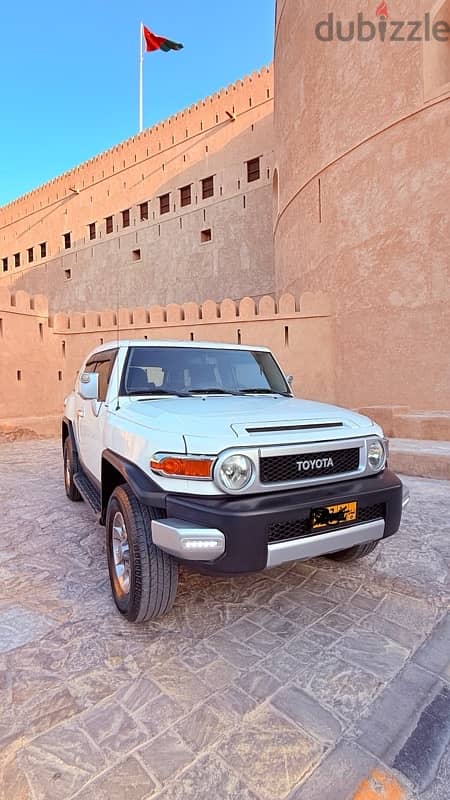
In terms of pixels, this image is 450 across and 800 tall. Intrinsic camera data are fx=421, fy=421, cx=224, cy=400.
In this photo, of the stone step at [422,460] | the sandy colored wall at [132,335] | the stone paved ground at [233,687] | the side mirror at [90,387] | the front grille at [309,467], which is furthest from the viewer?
the sandy colored wall at [132,335]

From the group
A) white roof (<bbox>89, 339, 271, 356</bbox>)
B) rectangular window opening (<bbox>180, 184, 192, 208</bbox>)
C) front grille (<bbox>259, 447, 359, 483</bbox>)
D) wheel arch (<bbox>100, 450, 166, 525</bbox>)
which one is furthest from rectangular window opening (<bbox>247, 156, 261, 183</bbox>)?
front grille (<bbox>259, 447, 359, 483</bbox>)

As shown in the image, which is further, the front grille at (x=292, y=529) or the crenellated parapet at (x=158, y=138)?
the crenellated parapet at (x=158, y=138)

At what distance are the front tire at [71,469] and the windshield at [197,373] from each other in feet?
6.75

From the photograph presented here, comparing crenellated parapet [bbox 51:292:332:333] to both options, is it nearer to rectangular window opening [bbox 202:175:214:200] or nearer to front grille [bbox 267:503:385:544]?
front grille [bbox 267:503:385:544]

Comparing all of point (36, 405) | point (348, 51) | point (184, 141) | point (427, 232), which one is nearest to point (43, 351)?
point (36, 405)

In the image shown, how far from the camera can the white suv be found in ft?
7.43

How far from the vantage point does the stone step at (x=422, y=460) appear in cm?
658

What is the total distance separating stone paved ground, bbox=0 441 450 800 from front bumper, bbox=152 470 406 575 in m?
0.59

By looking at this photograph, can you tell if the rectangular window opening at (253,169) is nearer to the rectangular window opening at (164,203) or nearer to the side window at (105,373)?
the rectangular window opening at (164,203)

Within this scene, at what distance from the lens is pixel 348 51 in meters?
10.1

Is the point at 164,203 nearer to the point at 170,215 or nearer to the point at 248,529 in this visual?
the point at 170,215

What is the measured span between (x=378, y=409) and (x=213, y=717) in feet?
25.8

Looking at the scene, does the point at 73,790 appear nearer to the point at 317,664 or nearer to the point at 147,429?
the point at 317,664

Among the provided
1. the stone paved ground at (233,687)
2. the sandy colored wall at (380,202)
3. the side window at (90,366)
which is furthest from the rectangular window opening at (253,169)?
the stone paved ground at (233,687)
